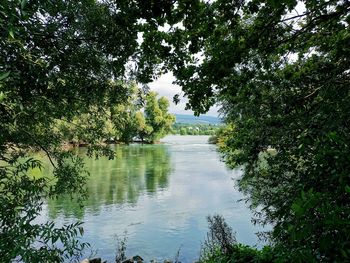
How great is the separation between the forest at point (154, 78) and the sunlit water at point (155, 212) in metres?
5.12

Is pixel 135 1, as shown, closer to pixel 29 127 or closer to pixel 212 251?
pixel 29 127

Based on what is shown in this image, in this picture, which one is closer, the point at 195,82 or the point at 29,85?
the point at 29,85

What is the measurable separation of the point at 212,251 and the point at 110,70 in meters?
6.32

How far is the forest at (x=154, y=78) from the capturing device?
3328mm

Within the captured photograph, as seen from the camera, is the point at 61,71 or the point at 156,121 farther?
the point at 156,121

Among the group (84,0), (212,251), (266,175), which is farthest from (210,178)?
(84,0)

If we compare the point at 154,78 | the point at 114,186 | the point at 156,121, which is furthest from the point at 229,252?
the point at 156,121

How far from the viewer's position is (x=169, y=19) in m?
4.39

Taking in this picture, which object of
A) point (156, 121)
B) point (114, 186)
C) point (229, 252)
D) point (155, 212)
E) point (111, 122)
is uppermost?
point (156, 121)

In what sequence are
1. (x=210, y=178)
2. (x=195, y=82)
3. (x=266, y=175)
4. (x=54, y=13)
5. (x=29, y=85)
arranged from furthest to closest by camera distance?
(x=210, y=178) < (x=266, y=175) < (x=195, y=82) < (x=54, y=13) < (x=29, y=85)

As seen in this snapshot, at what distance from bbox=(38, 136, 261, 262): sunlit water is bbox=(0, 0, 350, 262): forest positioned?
5.12 m

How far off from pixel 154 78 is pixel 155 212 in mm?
12010

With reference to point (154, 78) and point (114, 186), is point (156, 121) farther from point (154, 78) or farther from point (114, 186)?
point (154, 78)

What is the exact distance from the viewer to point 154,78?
5676 millimetres
